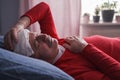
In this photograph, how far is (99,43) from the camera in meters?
1.39

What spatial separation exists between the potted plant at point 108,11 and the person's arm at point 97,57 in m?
1.02

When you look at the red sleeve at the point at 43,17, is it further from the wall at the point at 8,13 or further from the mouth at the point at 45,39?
the wall at the point at 8,13

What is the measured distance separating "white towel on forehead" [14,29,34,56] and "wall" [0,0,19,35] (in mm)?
1140

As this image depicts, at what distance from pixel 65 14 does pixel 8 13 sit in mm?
611

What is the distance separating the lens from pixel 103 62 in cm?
117

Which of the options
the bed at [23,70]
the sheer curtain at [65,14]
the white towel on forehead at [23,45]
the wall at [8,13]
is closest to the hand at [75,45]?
the white towel on forehead at [23,45]

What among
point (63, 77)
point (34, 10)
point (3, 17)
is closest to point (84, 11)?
point (3, 17)

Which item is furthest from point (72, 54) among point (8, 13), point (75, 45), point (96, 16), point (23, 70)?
point (8, 13)

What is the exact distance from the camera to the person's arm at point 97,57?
1142 mm

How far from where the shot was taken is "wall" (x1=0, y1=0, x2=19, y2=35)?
2.30 metres

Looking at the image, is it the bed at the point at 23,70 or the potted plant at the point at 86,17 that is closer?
the bed at the point at 23,70

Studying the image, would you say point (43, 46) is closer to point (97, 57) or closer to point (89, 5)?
point (97, 57)

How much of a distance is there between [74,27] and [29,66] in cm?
147

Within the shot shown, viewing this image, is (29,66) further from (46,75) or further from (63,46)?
(63,46)
